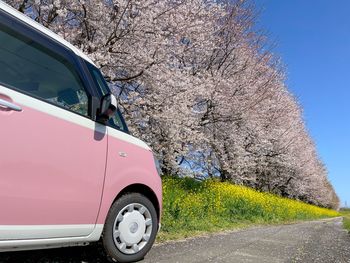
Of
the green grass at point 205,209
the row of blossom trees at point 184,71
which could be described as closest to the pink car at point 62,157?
Result: the green grass at point 205,209

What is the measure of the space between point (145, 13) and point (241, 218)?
887cm

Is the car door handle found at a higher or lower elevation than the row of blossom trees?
lower

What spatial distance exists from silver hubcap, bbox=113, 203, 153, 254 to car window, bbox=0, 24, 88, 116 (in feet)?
4.07

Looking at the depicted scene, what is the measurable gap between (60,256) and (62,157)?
1.60 m

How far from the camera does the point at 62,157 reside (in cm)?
341

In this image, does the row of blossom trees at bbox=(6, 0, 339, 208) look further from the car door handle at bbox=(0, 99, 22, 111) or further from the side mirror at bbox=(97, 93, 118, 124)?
the car door handle at bbox=(0, 99, 22, 111)

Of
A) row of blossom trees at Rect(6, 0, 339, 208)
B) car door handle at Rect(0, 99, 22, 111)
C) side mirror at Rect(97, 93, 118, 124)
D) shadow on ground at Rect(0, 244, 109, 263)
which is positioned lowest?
shadow on ground at Rect(0, 244, 109, 263)

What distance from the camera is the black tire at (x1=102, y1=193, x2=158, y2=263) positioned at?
403cm

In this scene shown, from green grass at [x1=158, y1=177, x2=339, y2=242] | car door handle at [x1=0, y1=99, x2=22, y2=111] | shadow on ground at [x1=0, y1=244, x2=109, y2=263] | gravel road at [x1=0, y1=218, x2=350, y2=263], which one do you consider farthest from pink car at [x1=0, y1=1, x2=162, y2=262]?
green grass at [x1=158, y1=177, x2=339, y2=242]

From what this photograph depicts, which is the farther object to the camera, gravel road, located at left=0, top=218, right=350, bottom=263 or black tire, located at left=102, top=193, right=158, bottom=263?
gravel road, located at left=0, top=218, right=350, bottom=263

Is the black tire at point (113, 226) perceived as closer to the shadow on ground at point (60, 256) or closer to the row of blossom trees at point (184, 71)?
the shadow on ground at point (60, 256)

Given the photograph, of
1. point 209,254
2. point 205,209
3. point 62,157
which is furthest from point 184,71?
point 62,157

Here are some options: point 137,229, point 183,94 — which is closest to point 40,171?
point 137,229

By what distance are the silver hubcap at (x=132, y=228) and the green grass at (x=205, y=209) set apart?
2.30 m
